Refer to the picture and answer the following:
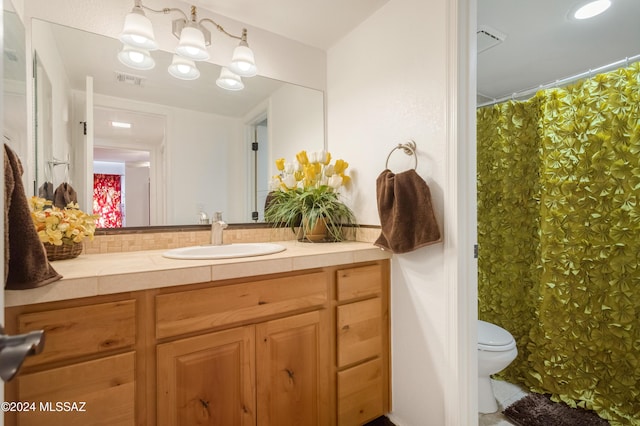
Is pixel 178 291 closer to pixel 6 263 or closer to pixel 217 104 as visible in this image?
pixel 6 263

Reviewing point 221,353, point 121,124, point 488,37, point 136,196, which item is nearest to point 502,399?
point 221,353

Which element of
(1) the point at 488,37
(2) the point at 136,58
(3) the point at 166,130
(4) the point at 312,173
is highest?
(1) the point at 488,37

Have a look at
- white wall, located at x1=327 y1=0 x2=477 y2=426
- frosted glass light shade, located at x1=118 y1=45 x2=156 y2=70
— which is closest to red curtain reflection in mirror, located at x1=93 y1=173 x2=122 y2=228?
frosted glass light shade, located at x1=118 y1=45 x2=156 y2=70

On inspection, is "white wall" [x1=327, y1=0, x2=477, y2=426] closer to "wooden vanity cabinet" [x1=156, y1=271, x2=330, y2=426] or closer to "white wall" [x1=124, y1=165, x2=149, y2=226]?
"wooden vanity cabinet" [x1=156, y1=271, x2=330, y2=426]

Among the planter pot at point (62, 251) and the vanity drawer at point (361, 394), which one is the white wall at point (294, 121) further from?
the vanity drawer at point (361, 394)

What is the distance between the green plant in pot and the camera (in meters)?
1.73

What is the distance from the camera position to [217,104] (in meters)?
1.71

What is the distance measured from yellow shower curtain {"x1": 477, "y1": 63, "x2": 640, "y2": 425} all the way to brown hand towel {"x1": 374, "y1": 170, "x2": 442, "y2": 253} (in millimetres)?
989

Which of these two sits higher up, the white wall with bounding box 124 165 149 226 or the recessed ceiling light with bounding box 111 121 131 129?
the recessed ceiling light with bounding box 111 121 131 129

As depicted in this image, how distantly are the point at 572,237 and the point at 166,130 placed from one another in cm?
230

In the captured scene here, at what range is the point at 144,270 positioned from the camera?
95 cm

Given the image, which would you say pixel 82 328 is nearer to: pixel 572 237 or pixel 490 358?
pixel 490 358

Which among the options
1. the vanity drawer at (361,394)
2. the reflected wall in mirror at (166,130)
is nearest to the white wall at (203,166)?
the reflected wall in mirror at (166,130)

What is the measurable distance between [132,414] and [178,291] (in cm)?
39
